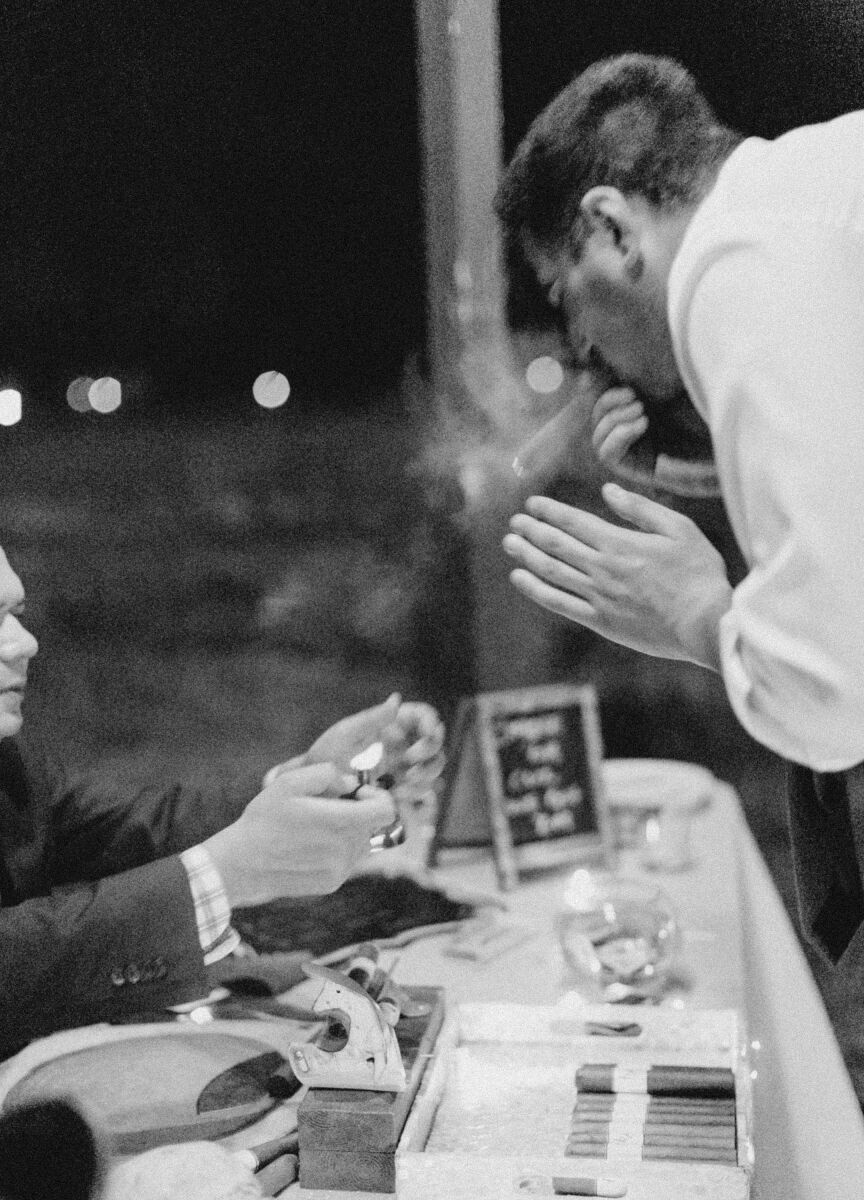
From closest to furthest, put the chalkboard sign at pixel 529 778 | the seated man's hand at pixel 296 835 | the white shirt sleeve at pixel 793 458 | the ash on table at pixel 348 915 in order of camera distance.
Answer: the white shirt sleeve at pixel 793 458 < the seated man's hand at pixel 296 835 < the ash on table at pixel 348 915 < the chalkboard sign at pixel 529 778

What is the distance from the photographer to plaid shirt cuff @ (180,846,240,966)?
1.19 m

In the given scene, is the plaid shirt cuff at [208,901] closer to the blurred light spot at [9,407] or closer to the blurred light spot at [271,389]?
the blurred light spot at [9,407]

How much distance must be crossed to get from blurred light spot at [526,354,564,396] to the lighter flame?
0.46 meters

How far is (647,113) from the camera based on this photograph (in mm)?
1129

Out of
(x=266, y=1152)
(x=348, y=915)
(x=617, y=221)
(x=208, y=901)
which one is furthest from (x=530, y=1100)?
(x=617, y=221)

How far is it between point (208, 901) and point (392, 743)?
0.30 metres

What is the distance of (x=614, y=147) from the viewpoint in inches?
43.3

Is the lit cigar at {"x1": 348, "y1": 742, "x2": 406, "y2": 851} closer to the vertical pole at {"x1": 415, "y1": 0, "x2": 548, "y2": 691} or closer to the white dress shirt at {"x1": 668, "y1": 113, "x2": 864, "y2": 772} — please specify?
the white dress shirt at {"x1": 668, "y1": 113, "x2": 864, "y2": 772}

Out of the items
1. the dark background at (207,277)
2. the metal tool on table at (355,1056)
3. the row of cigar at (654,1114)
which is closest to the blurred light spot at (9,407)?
the dark background at (207,277)

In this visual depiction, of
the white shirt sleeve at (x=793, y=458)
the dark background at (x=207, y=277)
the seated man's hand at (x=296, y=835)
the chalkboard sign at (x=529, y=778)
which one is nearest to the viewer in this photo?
the white shirt sleeve at (x=793, y=458)

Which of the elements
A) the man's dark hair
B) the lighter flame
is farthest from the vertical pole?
the lighter flame

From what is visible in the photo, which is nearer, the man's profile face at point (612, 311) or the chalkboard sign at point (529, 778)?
the man's profile face at point (612, 311)

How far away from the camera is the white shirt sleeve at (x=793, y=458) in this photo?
903 millimetres

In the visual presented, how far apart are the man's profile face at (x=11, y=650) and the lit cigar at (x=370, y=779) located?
13.6 inches
